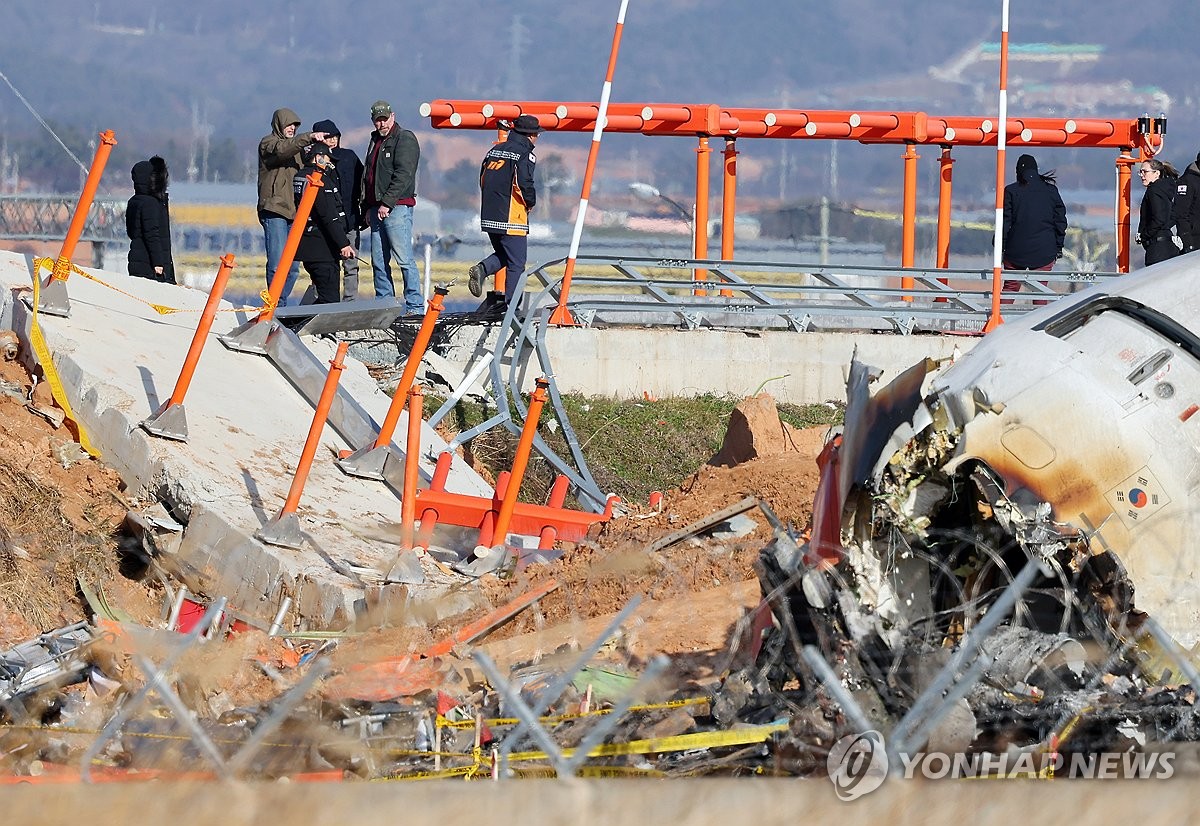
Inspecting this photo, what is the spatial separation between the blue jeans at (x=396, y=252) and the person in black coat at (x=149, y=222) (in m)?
1.83

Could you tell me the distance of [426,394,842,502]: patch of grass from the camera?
1196 centimetres

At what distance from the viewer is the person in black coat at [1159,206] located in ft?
43.7

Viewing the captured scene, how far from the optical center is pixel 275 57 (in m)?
43.4

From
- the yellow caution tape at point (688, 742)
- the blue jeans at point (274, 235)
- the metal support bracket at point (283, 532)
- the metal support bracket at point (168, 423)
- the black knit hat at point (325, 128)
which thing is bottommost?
the metal support bracket at point (283, 532)

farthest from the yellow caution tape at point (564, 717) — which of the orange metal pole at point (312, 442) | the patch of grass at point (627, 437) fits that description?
the patch of grass at point (627, 437)

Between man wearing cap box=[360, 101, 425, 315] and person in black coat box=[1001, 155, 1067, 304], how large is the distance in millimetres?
5482

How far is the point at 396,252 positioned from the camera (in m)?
12.9

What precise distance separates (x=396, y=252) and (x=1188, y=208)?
636cm

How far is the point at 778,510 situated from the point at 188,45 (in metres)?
37.1

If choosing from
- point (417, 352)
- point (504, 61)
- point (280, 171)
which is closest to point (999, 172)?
point (417, 352)

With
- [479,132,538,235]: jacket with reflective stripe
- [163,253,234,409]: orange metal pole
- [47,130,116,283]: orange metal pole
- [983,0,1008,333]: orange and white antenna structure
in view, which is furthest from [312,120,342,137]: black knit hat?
[983,0,1008,333]: orange and white antenna structure

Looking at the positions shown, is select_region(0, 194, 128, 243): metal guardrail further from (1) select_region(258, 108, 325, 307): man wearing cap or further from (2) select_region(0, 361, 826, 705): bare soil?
(2) select_region(0, 361, 826, 705): bare soil

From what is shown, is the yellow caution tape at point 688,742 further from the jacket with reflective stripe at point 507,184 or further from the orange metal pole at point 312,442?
the jacket with reflective stripe at point 507,184

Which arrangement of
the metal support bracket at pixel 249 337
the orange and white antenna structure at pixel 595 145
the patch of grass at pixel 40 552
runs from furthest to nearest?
the metal support bracket at pixel 249 337, the orange and white antenna structure at pixel 595 145, the patch of grass at pixel 40 552
